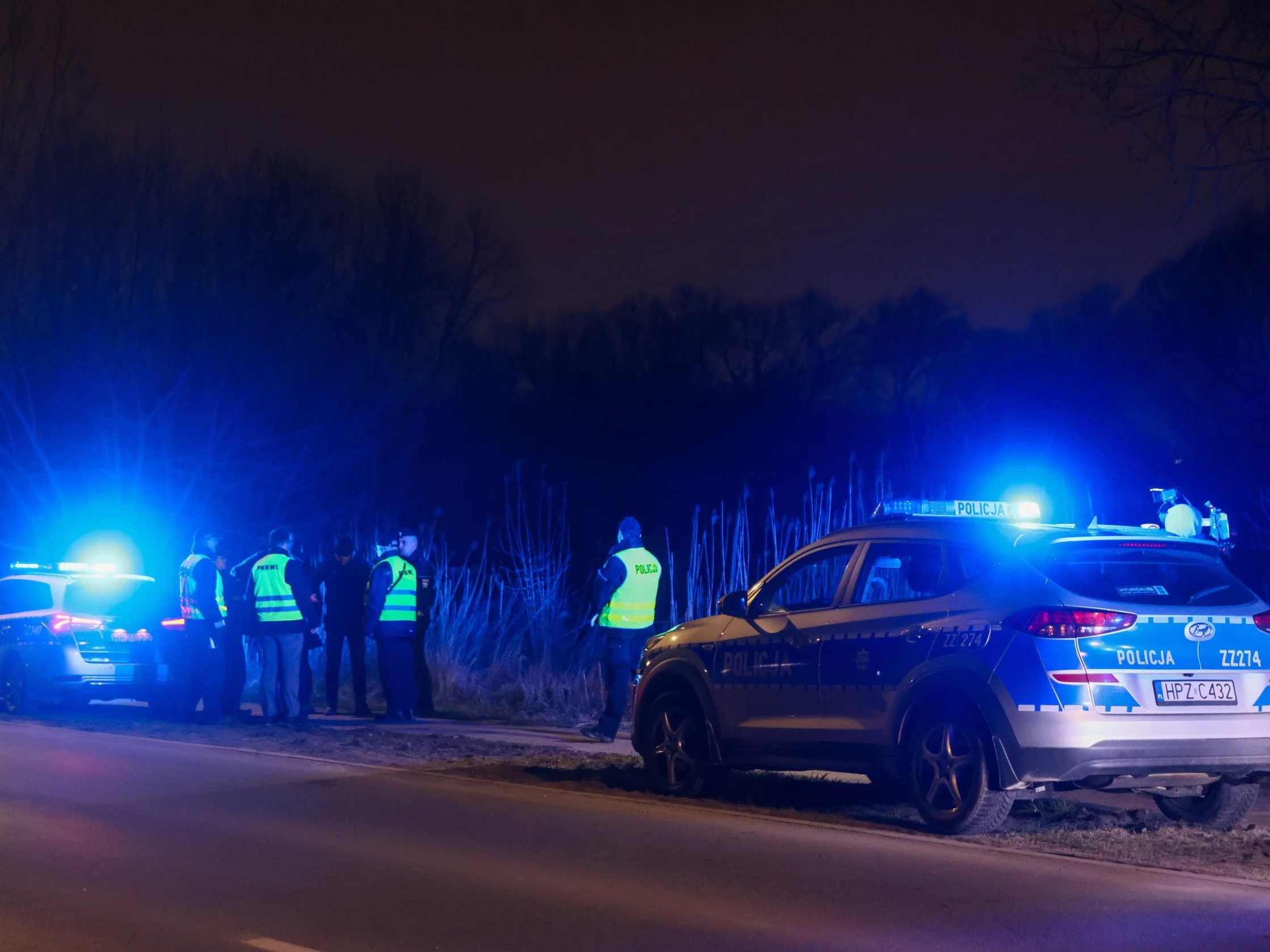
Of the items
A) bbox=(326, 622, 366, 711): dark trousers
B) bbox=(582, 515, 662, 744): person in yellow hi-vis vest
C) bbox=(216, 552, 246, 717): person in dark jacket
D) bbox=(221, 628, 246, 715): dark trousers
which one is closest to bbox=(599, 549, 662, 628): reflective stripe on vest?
bbox=(582, 515, 662, 744): person in yellow hi-vis vest

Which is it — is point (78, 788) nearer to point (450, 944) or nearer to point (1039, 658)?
point (450, 944)

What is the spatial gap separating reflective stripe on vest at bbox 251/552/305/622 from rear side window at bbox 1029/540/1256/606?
29.4ft

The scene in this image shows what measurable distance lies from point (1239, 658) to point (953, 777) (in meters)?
1.64

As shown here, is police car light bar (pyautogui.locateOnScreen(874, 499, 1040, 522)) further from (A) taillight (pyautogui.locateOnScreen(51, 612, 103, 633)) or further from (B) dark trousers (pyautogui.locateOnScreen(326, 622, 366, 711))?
(A) taillight (pyautogui.locateOnScreen(51, 612, 103, 633))

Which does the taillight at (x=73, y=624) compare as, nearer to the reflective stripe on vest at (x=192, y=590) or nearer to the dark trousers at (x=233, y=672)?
the reflective stripe on vest at (x=192, y=590)

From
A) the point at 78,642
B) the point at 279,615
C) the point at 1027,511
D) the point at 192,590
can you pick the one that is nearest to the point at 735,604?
the point at 1027,511

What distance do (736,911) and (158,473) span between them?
22674 mm

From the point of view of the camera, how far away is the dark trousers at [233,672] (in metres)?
16.4

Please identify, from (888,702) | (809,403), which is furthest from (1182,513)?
(809,403)

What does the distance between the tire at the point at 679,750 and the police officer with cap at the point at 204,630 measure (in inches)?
269

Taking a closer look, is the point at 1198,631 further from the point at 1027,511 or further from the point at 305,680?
the point at 305,680

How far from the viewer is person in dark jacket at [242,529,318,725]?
15.5 m

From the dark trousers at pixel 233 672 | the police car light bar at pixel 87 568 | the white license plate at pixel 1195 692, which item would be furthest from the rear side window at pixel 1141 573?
the police car light bar at pixel 87 568

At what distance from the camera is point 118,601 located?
55.9 feet
